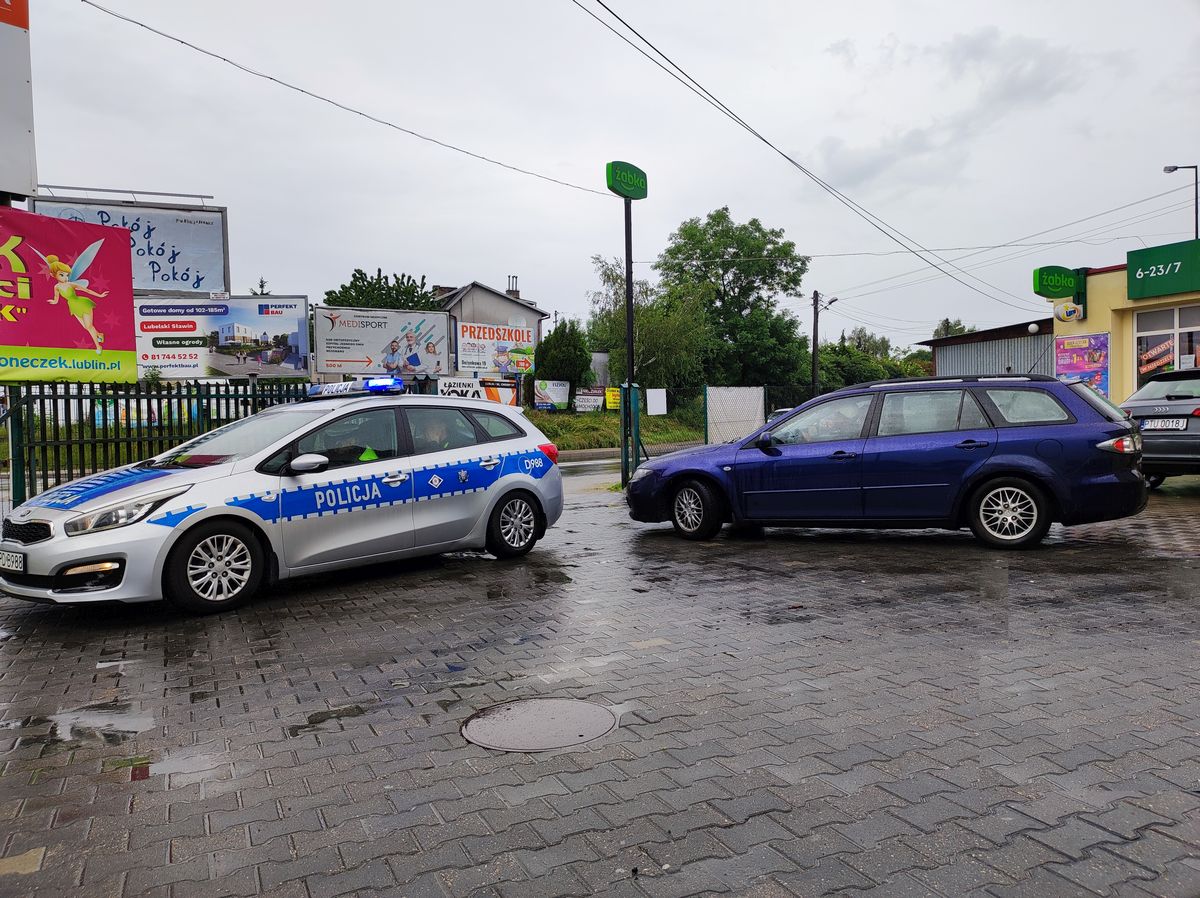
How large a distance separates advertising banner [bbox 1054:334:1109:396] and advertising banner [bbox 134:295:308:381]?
75.0ft

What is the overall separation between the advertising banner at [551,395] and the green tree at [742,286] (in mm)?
17595

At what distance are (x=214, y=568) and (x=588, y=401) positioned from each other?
33.1 meters

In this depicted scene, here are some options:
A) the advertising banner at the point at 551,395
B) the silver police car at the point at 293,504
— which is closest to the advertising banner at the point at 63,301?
the silver police car at the point at 293,504

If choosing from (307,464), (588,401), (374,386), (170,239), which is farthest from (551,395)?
(307,464)

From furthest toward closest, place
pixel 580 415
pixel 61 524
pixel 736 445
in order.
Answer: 1. pixel 580 415
2. pixel 736 445
3. pixel 61 524

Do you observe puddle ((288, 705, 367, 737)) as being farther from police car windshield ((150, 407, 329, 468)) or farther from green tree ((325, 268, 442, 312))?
green tree ((325, 268, 442, 312))

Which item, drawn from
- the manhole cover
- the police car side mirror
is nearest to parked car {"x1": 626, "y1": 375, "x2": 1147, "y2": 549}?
the police car side mirror

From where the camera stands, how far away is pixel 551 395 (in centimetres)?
3897

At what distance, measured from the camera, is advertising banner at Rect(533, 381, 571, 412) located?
3862cm

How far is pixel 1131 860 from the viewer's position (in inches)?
107

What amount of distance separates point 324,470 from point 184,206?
16.6 m

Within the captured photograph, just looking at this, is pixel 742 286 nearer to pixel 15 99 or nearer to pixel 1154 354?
pixel 1154 354

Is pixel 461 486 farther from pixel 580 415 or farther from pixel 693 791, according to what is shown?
pixel 580 415

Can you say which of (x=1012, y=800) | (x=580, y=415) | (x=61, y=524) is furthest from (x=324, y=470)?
(x=580, y=415)
